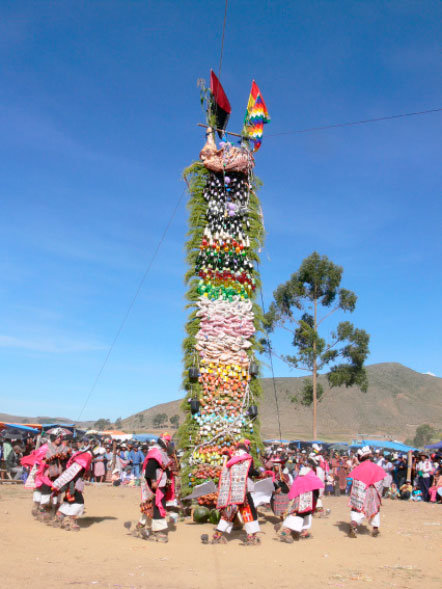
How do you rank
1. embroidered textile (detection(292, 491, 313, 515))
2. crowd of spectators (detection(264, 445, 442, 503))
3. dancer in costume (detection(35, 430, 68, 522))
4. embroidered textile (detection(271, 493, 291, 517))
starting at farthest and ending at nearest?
crowd of spectators (detection(264, 445, 442, 503)) → embroidered textile (detection(271, 493, 291, 517)) → dancer in costume (detection(35, 430, 68, 522)) → embroidered textile (detection(292, 491, 313, 515))

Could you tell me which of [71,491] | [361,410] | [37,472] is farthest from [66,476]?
[361,410]

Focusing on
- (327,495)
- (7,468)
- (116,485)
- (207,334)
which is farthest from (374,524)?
(7,468)

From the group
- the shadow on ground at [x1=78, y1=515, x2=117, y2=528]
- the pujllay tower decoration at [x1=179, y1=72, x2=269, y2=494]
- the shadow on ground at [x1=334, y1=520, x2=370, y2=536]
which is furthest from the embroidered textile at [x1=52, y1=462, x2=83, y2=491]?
the shadow on ground at [x1=334, y1=520, x2=370, y2=536]

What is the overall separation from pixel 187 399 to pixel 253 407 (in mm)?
1358

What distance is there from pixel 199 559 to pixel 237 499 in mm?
1390

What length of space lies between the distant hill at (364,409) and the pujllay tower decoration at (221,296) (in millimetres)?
72502

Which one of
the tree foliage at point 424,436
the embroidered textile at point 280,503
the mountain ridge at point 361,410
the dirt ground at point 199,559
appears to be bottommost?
the dirt ground at point 199,559

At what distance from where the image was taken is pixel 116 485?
20.2 metres

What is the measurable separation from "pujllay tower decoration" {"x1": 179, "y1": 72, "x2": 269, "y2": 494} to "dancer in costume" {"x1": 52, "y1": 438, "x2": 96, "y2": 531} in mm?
2220

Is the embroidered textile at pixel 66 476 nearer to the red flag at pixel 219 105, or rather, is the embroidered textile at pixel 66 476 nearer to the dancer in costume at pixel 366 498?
the dancer in costume at pixel 366 498

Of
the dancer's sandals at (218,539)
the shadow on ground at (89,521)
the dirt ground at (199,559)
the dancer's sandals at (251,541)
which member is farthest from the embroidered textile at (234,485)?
the shadow on ground at (89,521)

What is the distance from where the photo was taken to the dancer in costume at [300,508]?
29.7 feet

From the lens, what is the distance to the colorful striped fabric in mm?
12266

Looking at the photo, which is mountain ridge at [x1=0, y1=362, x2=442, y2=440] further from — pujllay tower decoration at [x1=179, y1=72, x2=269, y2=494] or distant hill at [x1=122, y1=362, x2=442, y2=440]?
pujllay tower decoration at [x1=179, y1=72, x2=269, y2=494]
